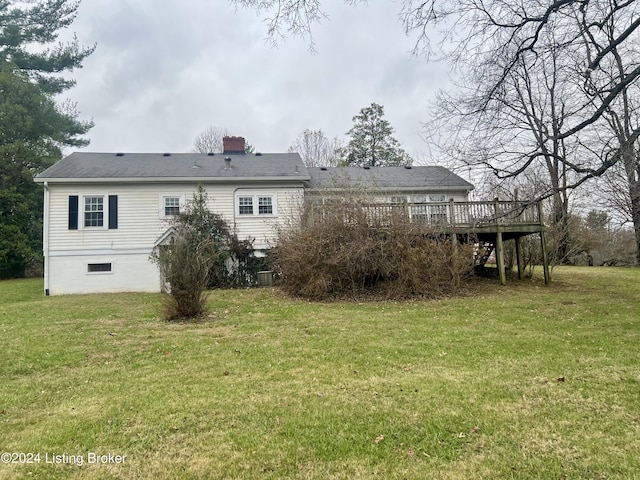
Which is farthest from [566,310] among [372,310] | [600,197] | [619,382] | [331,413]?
[600,197]

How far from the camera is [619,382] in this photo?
399 centimetres

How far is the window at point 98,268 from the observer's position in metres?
15.2

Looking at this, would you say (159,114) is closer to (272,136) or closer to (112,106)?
(112,106)

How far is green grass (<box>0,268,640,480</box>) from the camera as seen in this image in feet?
8.54

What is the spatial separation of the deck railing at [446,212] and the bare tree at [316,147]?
835 inches

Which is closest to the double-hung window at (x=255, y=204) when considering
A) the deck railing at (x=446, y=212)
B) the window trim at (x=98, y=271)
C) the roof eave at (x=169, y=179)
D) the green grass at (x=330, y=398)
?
the roof eave at (x=169, y=179)

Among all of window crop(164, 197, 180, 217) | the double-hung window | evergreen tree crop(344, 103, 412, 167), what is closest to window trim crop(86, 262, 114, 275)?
window crop(164, 197, 180, 217)

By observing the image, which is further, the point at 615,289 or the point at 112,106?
the point at 112,106

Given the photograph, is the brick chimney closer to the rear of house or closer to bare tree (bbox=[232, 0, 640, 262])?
the rear of house

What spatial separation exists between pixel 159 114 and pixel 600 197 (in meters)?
28.0

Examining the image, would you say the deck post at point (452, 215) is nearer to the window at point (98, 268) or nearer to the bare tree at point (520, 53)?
the bare tree at point (520, 53)

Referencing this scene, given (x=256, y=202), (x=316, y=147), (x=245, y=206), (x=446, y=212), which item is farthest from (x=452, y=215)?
(x=316, y=147)

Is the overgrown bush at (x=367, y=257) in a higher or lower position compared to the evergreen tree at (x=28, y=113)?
lower

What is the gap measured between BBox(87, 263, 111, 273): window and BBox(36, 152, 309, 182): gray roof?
3.47 m
